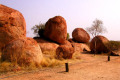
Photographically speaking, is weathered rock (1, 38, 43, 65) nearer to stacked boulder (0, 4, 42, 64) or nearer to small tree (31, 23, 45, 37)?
stacked boulder (0, 4, 42, 64)

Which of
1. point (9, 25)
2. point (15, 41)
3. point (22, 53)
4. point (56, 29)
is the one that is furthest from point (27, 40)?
point (56, 29)

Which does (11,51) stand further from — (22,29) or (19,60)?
(22,29)

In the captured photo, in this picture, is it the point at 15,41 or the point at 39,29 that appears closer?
the point at 15,41

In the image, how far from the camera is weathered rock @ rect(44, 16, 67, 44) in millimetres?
12977

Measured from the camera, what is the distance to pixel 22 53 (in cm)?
560

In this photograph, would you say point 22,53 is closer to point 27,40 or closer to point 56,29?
point 27,40

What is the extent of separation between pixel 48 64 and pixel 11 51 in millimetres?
1953

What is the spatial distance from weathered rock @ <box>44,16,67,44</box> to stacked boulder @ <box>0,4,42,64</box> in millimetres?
3640

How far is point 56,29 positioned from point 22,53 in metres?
7.64

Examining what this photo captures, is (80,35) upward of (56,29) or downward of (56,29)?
downward

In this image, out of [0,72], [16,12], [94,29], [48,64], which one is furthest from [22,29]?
[94,29]

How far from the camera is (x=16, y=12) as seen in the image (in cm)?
1008

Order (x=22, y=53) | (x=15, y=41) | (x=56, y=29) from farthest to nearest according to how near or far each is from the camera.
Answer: (x=56, y=29)
(x=15, y=41)
(x=22, y=53)

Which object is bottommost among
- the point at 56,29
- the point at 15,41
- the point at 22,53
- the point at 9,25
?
the point at 22,53
